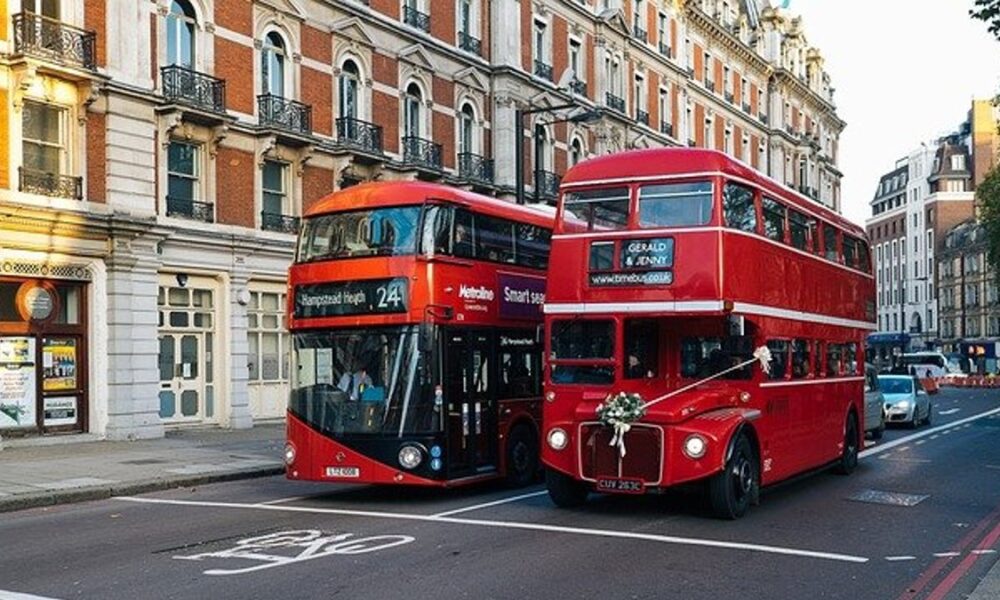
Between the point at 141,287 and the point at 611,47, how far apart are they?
28236 mm

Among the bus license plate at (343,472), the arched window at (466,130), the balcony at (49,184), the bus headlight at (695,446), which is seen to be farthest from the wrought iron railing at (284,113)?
the bus headlight at (695,446)

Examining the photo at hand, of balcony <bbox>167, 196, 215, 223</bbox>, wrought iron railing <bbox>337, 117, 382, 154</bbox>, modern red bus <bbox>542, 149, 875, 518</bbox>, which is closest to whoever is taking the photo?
modern red bus <bbox>542, 149, 875, 518</bbox>

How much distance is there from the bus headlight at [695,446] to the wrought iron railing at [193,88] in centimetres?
1721

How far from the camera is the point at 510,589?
8711 mm

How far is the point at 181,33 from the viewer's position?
2608cm

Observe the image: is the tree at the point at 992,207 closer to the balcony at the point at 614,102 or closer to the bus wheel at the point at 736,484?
the balcony at the point at 614,102

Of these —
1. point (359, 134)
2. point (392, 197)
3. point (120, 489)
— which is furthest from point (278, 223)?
point (392, 197)

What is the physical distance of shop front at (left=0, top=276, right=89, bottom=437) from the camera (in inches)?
861

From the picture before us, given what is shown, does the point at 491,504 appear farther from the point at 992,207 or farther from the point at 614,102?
the point at 992,207

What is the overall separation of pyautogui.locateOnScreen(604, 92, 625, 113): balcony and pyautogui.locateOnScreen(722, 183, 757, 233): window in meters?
34.0

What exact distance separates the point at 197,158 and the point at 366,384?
14.6 m

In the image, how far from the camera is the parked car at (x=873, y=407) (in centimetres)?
2436

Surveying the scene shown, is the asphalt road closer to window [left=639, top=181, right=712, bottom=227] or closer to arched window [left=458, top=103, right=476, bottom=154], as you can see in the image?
window [left=639, top=181, right=712, bottom=227]

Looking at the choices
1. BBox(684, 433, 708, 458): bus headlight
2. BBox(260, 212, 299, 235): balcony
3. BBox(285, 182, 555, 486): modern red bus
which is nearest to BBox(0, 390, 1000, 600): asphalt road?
BBox(285, 182, 555, 486): modern red bus
